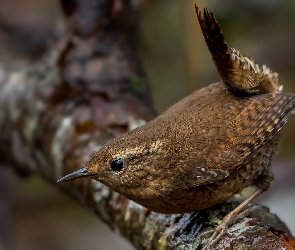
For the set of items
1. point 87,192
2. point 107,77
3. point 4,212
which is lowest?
point 87,192

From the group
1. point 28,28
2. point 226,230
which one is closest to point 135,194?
point 226,230

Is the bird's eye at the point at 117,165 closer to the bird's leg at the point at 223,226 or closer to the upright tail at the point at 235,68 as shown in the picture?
the bird's leg at the point at 223,226

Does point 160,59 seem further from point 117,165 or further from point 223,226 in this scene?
point 223,226

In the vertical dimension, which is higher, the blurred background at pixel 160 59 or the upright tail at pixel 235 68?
the blurred background at pixel 160 59

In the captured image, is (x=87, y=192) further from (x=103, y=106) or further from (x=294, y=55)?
(x=294, y=55)

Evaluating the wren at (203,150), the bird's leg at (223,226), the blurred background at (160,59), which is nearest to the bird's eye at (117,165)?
the wren at (203,150)
